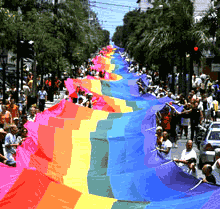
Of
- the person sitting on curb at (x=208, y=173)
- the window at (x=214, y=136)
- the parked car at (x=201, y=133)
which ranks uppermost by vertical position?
the person sitting on curb at (x=208, y=173)

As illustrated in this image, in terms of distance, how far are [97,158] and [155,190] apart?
373 cm

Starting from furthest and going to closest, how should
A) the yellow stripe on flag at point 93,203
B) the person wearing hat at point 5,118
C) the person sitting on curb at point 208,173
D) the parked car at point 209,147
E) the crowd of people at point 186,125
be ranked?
the person wearing hat at point 5,118 < the parked car at point 209,147 < the crowd of people at point 186,125 < the person sitting on curb at point 208,173 < the yellow stripe on flag at point 93,203

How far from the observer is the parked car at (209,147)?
1562cm

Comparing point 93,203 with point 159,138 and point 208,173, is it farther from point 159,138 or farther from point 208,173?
point 159,138

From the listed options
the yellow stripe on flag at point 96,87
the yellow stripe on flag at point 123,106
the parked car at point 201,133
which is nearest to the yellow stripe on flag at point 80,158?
the parked car at point 201,133

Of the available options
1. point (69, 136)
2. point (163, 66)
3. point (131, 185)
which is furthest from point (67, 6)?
point (131, 185)

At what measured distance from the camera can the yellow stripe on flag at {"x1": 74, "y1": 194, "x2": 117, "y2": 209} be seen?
8547mm

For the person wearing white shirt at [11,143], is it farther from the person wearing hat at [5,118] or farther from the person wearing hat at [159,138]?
the person wearing hat at [5,118]

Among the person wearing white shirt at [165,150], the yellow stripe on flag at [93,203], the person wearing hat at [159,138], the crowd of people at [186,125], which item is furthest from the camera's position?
the person wearing hat at [159,138]

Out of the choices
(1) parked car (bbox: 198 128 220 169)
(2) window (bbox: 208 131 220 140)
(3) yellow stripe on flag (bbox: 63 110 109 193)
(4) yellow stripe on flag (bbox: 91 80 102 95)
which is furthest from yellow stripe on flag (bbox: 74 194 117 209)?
(4) yellow stripe on flag (bbox: 91 80 102 95)

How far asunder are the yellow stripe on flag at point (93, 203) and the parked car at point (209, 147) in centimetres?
744

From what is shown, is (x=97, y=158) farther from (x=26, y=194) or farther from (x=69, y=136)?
(x=26, y=194)

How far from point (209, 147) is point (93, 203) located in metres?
7.76

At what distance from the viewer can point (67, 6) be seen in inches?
1521
